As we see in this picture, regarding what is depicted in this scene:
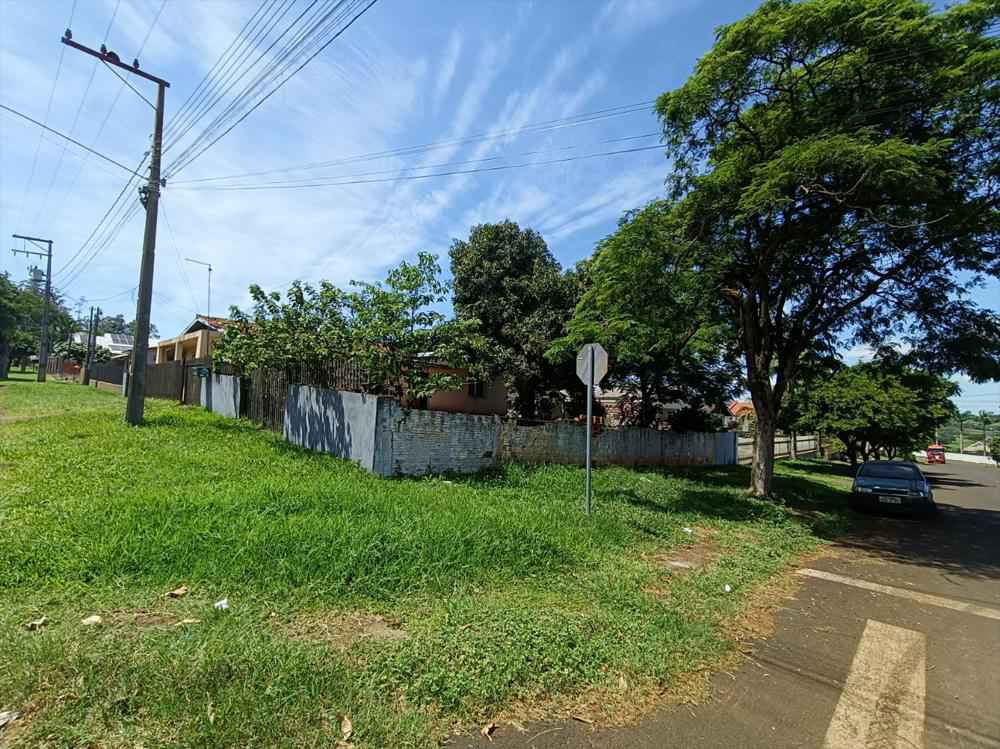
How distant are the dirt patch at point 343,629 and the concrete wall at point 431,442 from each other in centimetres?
483

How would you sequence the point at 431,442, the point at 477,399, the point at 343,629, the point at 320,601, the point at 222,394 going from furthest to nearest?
the point at 477,399 → the point at 222,394 → the point at 431,442 → the point at 320,601 → the point at 343,629

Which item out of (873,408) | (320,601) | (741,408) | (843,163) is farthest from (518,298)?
(741,408)

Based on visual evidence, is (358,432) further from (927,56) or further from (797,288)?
(927,56)

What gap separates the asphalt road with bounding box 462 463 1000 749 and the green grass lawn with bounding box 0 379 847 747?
33 centimetres

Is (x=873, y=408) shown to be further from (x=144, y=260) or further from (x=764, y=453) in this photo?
(x=144, y=260)

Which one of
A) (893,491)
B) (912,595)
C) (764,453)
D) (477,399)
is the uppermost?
(477,399)

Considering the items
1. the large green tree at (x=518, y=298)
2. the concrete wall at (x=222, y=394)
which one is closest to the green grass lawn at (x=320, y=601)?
the concrete wall at (x=222, y=394)

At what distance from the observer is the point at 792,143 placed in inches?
326

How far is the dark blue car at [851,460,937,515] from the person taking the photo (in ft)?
34.5

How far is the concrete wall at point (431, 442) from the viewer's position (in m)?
8.66

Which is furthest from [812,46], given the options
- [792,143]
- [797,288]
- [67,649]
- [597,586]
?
[67,649]

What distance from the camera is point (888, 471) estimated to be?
1147 cm

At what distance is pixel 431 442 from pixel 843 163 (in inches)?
297

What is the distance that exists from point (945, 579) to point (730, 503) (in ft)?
13.7
